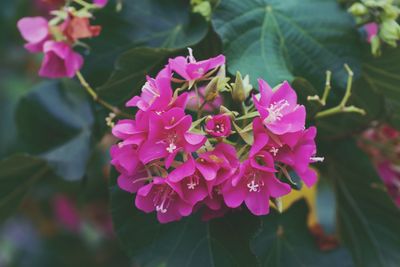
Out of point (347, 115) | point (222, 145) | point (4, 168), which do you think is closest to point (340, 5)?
point (347, 115)

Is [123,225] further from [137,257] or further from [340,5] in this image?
[340,5]

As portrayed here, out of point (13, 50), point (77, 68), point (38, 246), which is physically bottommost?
point (38, 246)

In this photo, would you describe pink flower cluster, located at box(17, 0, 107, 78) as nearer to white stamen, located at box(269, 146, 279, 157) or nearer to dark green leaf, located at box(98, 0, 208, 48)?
dark green leaf, located at box(98, 0, 208, 48)

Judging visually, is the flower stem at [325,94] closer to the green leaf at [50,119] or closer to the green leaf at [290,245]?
the green leaf at [290,245]

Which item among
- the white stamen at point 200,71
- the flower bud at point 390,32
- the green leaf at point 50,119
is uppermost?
the white stamen at point 200,71

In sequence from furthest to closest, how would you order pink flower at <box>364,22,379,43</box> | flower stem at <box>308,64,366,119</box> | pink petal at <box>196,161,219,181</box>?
pink flower at <box>364,22,379,43</box> → flower stem at <box>308,64,366,119</box> → pink petal at <box>196,161,219,181</box>

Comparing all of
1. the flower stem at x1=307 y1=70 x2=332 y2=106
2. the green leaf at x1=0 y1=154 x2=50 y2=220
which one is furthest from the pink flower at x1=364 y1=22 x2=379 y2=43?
the green leaf at x1=0 y1=154 x2=50 y2=220

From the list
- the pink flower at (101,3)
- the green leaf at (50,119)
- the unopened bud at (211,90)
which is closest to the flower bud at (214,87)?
the unopened bud at (211,90)
